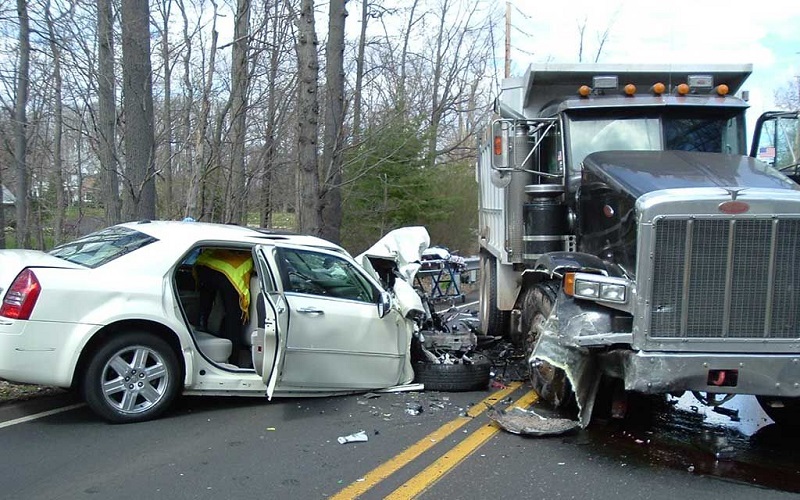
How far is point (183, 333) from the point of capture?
546cm

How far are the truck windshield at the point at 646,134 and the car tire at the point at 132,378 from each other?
4266 millimetres

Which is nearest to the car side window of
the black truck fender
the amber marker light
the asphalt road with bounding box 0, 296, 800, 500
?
the asphalt road with bounding box 0, 296, 800, 500

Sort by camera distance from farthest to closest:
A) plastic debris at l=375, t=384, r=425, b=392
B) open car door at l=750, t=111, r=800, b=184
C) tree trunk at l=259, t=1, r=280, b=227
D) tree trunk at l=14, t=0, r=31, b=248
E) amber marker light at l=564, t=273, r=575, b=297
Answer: tree trunk at l=259, t=1, r=280, b=227, tree trunk at l=14, t=0, r=31, b=248, open car door at l=750, t=111, r=800, b=184, plastic debris at l=375, t=384, r=425, b=392, amber marker light at l=564, t=273, r=575, b=297

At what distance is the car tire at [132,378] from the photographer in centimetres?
515

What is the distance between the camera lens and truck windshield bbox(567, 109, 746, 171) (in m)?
6.68

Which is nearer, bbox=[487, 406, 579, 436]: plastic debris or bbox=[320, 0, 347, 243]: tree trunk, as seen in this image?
bbox=[487, 406, 579, 436]: plastic debris

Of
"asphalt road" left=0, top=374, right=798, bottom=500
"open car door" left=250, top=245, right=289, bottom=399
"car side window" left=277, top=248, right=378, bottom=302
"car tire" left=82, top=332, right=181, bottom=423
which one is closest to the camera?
"asphalt road" left=0, top=374, right=798, bottom=500

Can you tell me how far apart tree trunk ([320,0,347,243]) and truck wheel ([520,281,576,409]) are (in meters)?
6.43

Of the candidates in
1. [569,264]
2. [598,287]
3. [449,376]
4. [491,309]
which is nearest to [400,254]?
[449,376]

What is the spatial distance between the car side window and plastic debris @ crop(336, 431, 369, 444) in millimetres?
1400

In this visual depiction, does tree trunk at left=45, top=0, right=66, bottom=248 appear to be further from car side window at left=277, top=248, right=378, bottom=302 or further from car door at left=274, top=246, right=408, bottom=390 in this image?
car door at left=274, top=246, right=408, bottom=390

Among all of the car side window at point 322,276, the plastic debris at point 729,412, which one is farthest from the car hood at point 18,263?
the plastic debris at point 729,412

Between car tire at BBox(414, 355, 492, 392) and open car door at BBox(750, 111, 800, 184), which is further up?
open car door at BBox(750, 111, 800, 184)

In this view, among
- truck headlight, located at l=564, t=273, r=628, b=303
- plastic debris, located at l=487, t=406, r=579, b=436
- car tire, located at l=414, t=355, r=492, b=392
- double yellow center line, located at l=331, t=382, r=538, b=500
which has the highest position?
truck headlight, located at l=564, t=273, r=628, b=303
